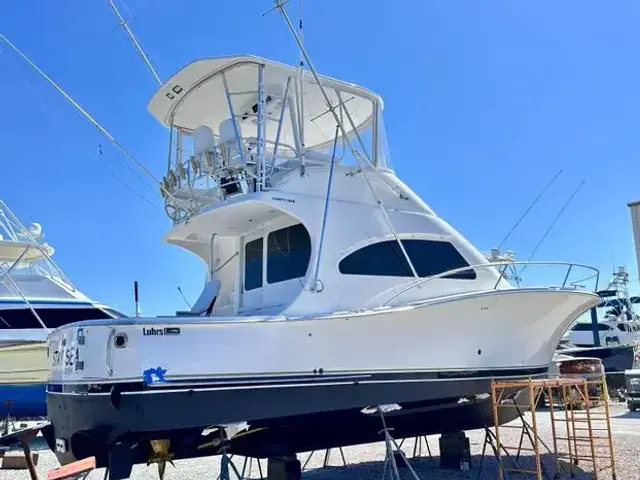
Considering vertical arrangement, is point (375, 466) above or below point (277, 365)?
below

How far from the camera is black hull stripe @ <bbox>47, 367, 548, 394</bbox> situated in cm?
582

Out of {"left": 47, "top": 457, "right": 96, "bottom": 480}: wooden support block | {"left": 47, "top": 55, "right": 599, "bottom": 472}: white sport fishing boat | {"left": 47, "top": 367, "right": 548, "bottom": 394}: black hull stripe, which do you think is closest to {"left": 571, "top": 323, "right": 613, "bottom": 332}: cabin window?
{"left": 47, "top": 55, "right": 599, "bottom": 472}: white sport fishing boat

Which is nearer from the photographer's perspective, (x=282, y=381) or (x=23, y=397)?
(x=282, y=381)

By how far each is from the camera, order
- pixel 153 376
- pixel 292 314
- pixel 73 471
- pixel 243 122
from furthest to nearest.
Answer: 1. pixel 243 122
2. pixel 292 314
3. pixel 153 376
4. pixel 73 471

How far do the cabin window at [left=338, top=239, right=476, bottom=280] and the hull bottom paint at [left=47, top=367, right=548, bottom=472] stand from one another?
1.30m

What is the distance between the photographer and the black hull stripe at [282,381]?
5.82 meters

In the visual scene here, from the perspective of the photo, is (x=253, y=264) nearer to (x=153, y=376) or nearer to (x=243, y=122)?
(x=243, y=122)

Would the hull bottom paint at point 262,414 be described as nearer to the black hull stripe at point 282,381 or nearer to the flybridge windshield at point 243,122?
the black hull stripe at point 282,381

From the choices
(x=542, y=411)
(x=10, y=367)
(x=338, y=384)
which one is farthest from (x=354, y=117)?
(x=542, y=411)

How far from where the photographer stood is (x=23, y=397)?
14805 mm

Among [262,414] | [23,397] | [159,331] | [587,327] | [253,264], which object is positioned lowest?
[587,327]

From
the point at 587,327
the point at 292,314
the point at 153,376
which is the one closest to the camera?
the point at 153,376

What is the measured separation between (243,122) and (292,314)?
3.51 m

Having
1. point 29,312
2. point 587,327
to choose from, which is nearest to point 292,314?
point 29,312
